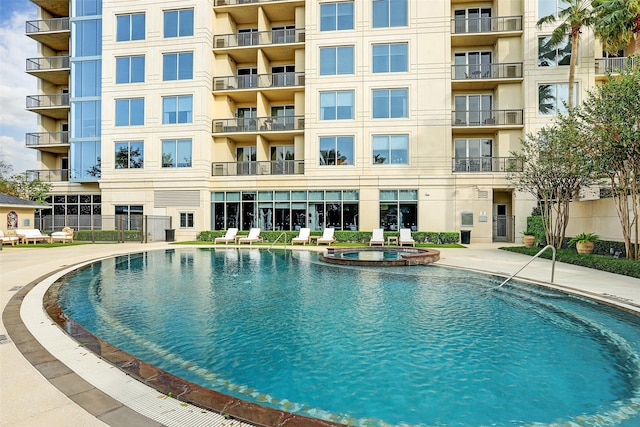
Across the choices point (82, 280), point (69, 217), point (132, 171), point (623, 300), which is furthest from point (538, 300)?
point (69, 217)

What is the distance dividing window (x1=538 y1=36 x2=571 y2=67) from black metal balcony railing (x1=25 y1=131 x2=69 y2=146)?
3379cm

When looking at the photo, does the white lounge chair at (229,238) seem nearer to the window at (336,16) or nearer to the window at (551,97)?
the window at (336,16)

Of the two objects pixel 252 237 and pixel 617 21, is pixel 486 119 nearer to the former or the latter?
pixel 617 21

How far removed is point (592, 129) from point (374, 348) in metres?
11.5

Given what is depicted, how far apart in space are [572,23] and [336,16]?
1321cm

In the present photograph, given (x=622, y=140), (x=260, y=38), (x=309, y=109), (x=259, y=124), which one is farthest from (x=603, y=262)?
(x=260, y=38)

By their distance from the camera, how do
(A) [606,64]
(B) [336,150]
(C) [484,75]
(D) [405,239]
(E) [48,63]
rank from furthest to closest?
(E) [48,63], (B) [336,150], (C) [484,75], (A) [606,64], (D) [405,239]

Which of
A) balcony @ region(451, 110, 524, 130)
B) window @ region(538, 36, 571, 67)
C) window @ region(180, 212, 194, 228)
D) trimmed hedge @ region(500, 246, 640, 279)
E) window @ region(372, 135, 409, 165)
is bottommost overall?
trimmed hedge @ region(500, 246, 640, 279)

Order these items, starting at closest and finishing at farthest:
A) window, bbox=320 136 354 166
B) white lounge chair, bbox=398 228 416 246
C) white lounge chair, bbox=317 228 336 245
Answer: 1. white lounge chair, bbox=398 228 416 246
2. white lounge chair, bbox=317 228 336 245
3. window, bbox=320 136 354 166

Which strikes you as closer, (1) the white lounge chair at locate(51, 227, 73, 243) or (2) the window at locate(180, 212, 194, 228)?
(1) the white lounge chair at locate(51, 227, 73, 243)

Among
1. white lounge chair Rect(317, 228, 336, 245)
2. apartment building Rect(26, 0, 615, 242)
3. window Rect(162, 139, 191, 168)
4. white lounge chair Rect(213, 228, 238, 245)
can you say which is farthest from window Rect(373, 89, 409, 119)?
window Rect(162, 139, 191, 168)

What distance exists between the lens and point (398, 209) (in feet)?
73.4

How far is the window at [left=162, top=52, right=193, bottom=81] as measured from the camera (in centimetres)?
2409

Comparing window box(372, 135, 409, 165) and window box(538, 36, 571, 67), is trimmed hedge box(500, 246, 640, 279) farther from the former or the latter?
window box(538, 36, 571, 67)
